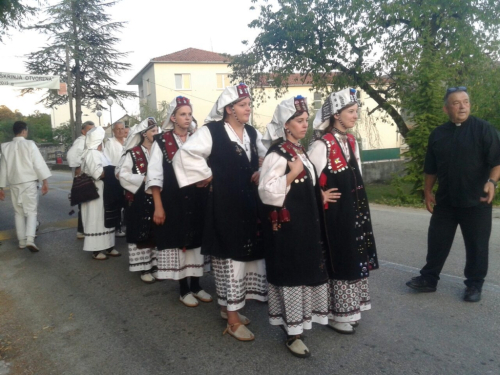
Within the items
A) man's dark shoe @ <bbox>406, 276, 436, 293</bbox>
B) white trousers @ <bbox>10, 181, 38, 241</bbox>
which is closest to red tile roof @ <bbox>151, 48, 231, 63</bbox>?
white trousers @ <bbox>10, 181, 38, 241</bbox>

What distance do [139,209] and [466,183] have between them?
10.9 ft

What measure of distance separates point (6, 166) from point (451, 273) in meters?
6.51

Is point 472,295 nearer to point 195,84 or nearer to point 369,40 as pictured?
point 369,40

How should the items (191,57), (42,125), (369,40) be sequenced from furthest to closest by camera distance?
(42,125) → (191,57) → (369,40)

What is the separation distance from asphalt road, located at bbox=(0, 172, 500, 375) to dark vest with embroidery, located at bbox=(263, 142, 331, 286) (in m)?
0.63

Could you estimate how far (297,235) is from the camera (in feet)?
10.7

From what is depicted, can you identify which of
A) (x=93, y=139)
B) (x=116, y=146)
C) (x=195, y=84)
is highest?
(x=195, y=84)

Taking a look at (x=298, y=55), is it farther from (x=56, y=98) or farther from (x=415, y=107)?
(x=56, y=98)

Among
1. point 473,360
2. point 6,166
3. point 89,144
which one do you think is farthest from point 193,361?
point 6,166

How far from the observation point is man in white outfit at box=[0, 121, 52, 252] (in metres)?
7.05

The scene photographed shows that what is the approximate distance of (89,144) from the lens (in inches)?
249

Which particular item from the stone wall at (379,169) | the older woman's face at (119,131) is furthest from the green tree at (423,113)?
the stone wall at (379,169)

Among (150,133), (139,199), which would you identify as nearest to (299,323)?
(139,199)

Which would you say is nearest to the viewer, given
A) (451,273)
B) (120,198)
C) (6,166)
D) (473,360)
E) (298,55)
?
(473,360)
